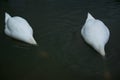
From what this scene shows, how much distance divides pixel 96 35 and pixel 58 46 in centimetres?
23

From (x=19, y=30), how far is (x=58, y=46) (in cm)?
25

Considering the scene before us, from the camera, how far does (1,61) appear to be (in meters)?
1.57

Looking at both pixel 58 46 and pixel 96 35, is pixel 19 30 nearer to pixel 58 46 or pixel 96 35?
pixel 58 46

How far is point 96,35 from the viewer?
1.63 meters

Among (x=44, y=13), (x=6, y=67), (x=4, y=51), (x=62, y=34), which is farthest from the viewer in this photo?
(x=44, y=13)

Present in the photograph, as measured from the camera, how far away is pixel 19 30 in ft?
5.56

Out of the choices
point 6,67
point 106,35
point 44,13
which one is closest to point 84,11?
point 44,13

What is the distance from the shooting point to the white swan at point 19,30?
167cm

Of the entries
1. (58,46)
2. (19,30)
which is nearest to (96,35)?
(58,46)

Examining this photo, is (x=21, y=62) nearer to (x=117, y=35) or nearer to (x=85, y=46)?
(x=85, y=46)

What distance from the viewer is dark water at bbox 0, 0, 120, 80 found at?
1.49 metres

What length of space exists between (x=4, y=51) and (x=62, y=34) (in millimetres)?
378

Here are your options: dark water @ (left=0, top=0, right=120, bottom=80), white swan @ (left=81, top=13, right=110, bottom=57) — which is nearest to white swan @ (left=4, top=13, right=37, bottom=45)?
dark water @ (left=0, top=0, right=120, bottom=80)

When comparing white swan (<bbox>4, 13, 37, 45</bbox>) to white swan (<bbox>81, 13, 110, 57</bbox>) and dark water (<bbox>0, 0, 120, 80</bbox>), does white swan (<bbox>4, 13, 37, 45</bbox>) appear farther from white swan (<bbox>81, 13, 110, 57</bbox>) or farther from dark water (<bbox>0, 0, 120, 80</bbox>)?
white swan (<bbox>81, 13, 110, 57</bbox>)
